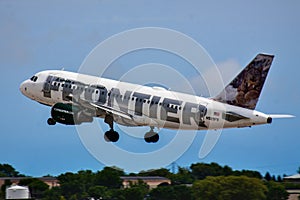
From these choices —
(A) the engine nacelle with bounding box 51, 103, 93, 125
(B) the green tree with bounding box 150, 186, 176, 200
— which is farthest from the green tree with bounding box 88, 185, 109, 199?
(A) the engine nacelle with bounding box 51, 103, 93, 125

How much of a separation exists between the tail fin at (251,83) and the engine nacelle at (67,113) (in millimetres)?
14065

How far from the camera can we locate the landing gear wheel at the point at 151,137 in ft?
419

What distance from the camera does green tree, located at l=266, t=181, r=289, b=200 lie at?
13688 centimetres

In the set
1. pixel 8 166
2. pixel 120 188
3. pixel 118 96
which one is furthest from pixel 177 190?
pixel 8 166

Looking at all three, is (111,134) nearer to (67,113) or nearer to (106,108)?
(106,108)

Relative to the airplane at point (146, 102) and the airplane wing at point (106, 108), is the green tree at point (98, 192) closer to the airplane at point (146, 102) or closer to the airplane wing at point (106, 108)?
the airplane at point (146, 102)

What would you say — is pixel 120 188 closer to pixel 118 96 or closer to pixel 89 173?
pixel 89 173

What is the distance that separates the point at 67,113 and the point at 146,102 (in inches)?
289

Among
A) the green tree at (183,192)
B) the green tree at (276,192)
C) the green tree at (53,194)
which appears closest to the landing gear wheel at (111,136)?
the green tree at (183,192)

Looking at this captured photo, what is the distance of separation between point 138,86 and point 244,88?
34.1 ft

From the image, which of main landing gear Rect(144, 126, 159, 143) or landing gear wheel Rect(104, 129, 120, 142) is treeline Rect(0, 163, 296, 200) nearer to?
main landing gear Rect(144, 126, 159, 143)

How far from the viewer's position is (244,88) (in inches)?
4722

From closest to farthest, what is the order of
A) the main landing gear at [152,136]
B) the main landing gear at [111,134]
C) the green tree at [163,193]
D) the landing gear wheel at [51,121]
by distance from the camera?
1. the main landing gear at [111,134]
2. the main landing gear at [152,136]
3. the landing gear wheel at [51,121]
4. the green tree at [163,193]

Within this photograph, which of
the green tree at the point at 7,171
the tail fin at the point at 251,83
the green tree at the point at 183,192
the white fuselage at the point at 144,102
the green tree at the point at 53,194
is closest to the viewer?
the white fuselage at the point at 144,102
